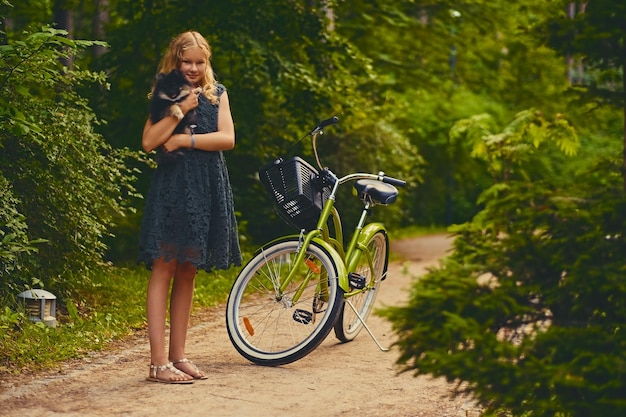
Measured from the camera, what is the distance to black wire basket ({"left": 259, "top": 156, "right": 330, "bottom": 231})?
24.1 ft

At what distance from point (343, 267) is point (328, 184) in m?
0.72

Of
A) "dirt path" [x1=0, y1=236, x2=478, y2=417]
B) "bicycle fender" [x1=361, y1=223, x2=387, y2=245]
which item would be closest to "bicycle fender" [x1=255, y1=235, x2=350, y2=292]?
"dirt path" [x1=0, y1=236, x2=478, y2=417]

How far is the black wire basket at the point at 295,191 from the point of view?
734 cm

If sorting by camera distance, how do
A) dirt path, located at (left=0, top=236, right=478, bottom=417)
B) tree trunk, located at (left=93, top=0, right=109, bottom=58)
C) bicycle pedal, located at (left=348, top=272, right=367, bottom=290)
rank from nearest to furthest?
dirt path, located at (left=0, top=236, right=478, bottom=417)
bicycle pedal, located at (left=348, top=272, right=367, bottom=290)
tree trunk, located at (left=93, top=0, right=109, bottom=58)

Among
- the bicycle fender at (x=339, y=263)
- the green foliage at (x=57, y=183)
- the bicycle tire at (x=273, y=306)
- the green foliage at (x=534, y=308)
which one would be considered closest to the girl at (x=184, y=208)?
Result: the bicycle tire at (x=273, y=306)

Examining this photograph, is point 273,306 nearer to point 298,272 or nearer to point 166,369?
point 298,272

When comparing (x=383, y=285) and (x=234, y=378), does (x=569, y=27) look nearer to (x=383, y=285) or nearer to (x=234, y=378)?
(x=234, y=378)

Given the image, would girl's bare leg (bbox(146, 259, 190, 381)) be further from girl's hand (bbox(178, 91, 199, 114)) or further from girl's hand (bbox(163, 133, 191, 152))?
girl's hand (bbox(178, 91, 199, 114))

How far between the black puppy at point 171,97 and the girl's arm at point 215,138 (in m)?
0.07

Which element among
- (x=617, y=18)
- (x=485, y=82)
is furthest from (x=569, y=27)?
(x=485, y=82)

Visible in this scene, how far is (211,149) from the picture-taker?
650cm

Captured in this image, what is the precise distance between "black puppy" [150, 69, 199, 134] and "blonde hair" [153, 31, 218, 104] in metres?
0.05

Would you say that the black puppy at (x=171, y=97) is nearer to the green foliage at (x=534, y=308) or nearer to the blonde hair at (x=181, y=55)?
the blonde hair at (x=181, y=55)

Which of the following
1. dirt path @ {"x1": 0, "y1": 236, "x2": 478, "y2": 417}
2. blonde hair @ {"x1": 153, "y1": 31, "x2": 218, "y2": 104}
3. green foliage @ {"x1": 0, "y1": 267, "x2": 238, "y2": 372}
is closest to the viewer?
dirt path @ {"x1": 0, "y1": 236, "x2": 478, "y2": 417}
